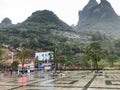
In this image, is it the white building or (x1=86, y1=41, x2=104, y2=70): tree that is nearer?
(x1=86, y1=41, x2=104, y2=70): tree

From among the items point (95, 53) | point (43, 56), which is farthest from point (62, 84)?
point (43, 56)

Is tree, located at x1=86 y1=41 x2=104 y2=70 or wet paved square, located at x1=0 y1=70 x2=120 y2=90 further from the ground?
tree, located at x1=86 y1=41 x2=104 y2=70

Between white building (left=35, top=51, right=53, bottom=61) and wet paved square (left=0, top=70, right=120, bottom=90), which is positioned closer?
wet paved square (left=0, top=70, right=120, bottom=90)

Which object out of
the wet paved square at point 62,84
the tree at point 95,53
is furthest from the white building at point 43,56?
the wet paved square at point 62,84

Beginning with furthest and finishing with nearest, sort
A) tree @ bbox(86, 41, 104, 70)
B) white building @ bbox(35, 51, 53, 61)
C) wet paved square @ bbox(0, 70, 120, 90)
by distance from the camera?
white building @ bbox(35, 51, 53, 61) → tree @ bbox(86, 41, 104, 70) → wet paved square @ bbox(0, 70, 120, 90)

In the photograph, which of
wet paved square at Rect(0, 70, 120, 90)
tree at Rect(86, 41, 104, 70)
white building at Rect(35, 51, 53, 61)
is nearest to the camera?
wet paved square at Rect(0, 70, 120, 90)

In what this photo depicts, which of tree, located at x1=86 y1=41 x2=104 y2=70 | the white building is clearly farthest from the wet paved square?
the white building

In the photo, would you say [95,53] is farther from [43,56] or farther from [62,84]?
[62,84]

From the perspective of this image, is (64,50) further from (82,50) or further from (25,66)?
(25,66)

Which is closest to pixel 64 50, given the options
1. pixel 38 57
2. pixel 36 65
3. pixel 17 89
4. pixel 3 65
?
pixel 38 57

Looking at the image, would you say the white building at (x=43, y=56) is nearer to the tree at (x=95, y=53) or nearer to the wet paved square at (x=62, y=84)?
the tree at (x=95, y=53)

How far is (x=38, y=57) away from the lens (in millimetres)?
145000

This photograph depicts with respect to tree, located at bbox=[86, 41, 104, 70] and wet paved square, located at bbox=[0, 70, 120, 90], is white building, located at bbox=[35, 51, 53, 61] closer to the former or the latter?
tree, located at bbox=[86, 41, 104, 70]

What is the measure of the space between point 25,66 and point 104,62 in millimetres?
61445
